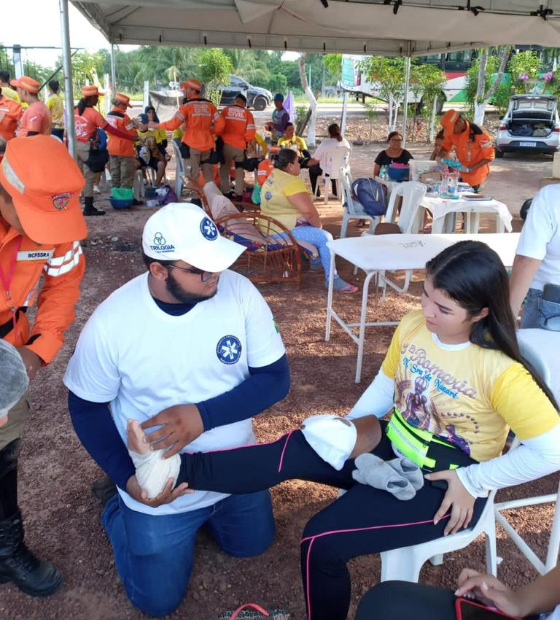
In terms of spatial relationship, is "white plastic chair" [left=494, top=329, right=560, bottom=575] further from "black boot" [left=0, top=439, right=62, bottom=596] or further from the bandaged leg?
"black boot" [left=0, top=439, right=62, bottom=596]

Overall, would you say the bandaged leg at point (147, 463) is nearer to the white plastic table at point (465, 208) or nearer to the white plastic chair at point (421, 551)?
the white plastic chair at point (421, 551)

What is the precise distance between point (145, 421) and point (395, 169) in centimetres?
608

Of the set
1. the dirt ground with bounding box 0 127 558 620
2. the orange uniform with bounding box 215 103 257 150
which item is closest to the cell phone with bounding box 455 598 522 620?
the dirt ground with bounding box 0 127 558 620

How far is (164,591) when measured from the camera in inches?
72.2

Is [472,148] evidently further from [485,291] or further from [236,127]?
[485,291]

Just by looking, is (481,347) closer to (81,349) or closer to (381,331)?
(81,349)

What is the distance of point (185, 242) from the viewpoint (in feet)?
5.27

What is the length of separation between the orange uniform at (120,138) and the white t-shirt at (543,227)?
698cm

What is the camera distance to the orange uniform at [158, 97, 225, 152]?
8.27m

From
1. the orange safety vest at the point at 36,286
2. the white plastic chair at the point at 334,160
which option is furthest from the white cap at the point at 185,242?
the white plastic chair at the point at 334,160

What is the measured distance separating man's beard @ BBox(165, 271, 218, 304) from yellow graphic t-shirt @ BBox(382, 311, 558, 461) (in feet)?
2.10

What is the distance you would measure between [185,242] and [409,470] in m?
0.88

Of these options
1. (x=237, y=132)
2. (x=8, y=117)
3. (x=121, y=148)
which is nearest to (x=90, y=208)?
(x=121, y=148)

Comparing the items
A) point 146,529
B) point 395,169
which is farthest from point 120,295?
point 395,169
